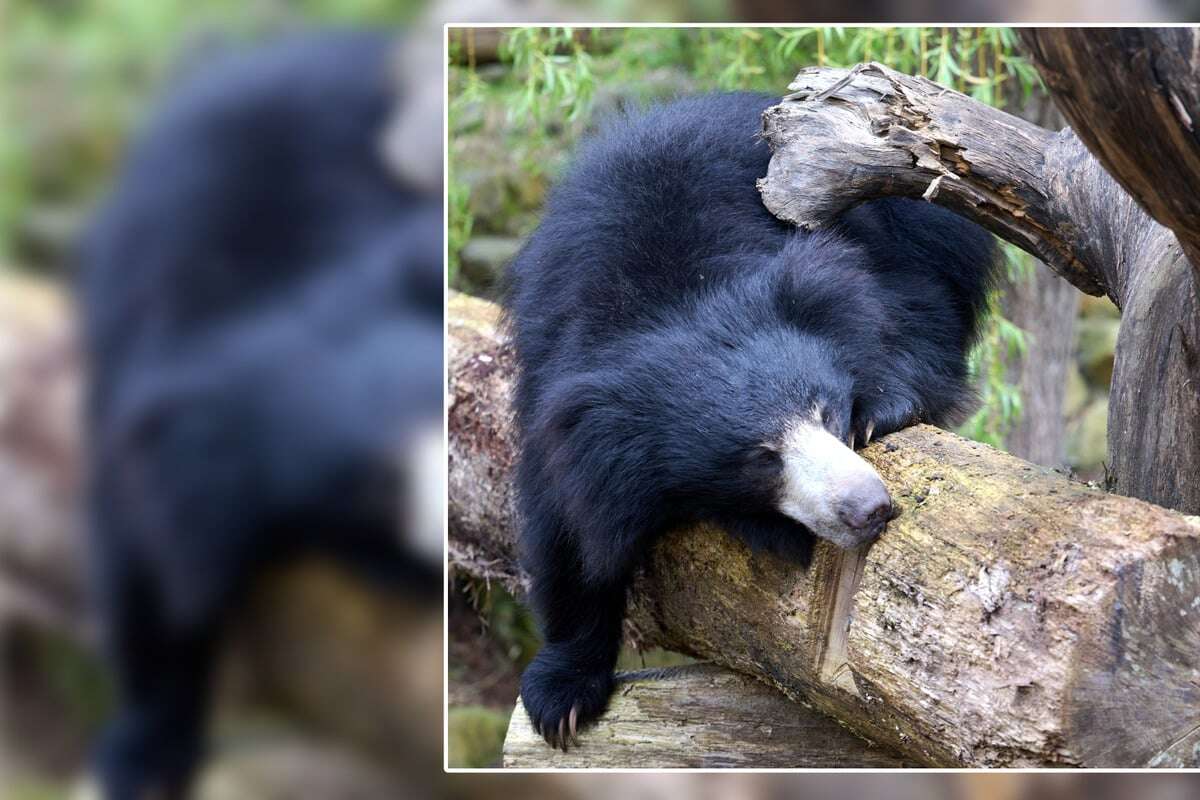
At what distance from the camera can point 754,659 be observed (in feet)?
5.39

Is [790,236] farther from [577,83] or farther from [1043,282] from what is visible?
[1043,282]

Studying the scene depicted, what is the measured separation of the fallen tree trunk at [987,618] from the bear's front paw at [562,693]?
25 centimetres

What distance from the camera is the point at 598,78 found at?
5.67 ft

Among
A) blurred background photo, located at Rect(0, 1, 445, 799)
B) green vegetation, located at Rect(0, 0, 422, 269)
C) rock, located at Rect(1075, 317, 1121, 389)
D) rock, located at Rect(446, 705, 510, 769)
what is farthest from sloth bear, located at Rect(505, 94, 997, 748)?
green vegetation, located at Rect(0, 0, 422, 269)

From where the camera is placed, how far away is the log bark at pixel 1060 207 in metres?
1.49

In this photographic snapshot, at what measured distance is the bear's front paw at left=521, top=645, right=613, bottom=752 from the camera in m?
1.79

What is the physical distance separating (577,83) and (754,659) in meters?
0.83

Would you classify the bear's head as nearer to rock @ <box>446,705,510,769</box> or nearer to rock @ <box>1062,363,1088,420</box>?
rock @ <box>446,705,510,769</box>

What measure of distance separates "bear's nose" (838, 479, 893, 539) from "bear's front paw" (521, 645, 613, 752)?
0.57 meters

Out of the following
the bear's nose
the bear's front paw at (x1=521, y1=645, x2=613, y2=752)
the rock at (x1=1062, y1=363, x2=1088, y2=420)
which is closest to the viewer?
the bear's nose

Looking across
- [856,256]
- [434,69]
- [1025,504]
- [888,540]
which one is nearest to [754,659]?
[888,540]

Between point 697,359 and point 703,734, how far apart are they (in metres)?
0.51

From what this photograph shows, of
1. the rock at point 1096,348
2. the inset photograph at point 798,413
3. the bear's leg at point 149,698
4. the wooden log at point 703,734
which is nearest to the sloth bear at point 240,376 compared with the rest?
the bear's leg at point 149,698

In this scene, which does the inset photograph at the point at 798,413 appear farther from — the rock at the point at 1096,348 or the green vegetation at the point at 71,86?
the green vegetation at the point at 71,86
